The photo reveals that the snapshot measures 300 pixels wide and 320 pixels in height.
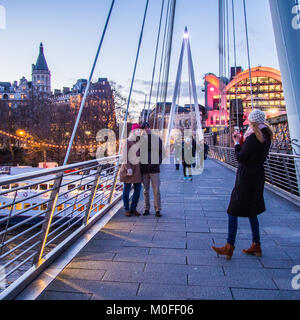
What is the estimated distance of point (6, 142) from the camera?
44500 mm

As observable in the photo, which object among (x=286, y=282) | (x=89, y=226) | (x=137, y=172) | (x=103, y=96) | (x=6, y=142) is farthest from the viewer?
(x=6, y=142)

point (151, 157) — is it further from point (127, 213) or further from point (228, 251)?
point (228, 251)

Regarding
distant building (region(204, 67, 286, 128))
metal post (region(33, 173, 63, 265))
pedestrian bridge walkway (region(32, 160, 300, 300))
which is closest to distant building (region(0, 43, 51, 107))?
distant building (region(204, 67, 286, 128))

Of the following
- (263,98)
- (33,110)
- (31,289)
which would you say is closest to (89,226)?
(31,289)

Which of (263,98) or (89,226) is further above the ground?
(263,98)

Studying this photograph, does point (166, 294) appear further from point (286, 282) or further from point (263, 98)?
point (263, 98)

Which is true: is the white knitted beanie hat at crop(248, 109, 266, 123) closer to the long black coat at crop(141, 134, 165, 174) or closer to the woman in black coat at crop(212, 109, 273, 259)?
the woman in black coat at crop(212, 109, 273, 259)

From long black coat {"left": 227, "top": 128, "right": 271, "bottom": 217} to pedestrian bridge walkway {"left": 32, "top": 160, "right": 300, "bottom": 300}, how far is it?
0.59 m

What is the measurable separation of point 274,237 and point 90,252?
2.46 meters

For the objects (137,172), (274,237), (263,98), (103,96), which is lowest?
(274,237)

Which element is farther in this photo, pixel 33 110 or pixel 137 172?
pixel 33 110

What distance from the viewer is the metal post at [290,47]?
6590mm

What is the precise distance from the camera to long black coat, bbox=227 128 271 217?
319 centimetres
